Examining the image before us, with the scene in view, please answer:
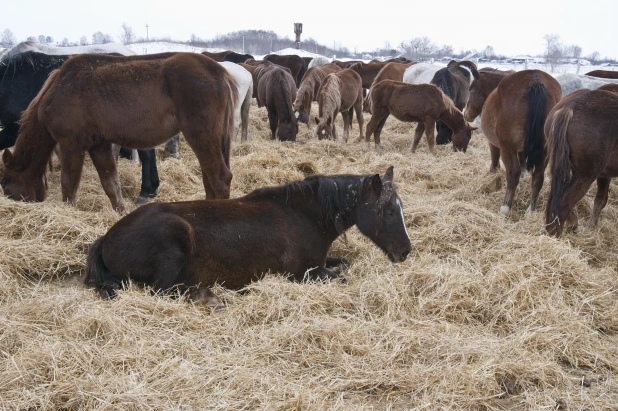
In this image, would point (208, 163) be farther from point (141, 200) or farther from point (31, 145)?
point (31, 145)

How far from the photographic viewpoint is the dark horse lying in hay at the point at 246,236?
362cm

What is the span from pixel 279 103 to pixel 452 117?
3944mm

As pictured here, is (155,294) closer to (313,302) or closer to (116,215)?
(313,302)

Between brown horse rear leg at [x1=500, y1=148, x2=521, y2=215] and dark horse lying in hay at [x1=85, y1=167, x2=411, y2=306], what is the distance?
110 inches

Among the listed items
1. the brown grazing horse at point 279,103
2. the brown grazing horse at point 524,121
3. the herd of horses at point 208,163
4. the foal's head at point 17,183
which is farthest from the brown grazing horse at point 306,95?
the foal's head at point 17,183

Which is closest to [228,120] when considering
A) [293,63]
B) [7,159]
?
[7,159]

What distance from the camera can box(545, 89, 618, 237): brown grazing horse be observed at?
4707 millimetres

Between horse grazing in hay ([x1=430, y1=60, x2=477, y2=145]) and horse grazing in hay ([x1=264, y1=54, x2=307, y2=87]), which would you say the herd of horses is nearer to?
horse grazing in hay ([x1=430, y1=60, x2=477, y2=145])

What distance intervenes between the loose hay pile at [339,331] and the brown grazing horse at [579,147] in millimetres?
579

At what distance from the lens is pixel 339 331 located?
3.07 meters

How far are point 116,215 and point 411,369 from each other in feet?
11.6

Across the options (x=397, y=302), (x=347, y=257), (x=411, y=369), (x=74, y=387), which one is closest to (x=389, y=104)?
(x=347, y=257)

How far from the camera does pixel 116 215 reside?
5047 millimetres

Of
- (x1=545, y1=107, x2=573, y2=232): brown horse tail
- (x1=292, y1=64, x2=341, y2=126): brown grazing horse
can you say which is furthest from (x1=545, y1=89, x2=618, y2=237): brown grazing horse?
(x1=292, y1=64, x2=341, y2=126): brown grazing horse
